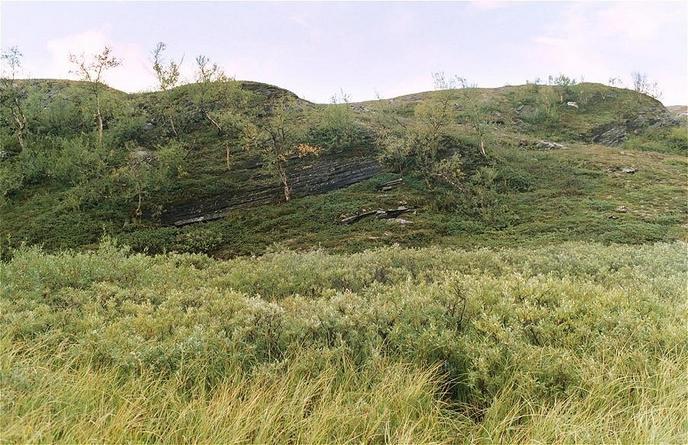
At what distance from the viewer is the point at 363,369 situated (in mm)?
4840

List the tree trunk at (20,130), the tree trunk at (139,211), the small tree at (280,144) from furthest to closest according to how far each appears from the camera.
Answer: the tree trunk at (20,130)
the small tree at (280,144)
the tree trunk at (139,211)

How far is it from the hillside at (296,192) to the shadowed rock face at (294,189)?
0.50 feet

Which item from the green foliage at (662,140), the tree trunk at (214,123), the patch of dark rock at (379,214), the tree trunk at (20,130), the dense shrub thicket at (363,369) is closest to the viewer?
the dense shrub thicket at (363,369)

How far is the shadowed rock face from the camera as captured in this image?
31938mm

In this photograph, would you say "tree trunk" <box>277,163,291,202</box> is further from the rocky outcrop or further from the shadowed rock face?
the rocky outcrop

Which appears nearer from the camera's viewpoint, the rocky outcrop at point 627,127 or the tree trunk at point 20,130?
the tree trunk at point 20,130

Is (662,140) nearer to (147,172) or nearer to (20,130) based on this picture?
(147,172)

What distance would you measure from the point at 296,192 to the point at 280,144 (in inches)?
200

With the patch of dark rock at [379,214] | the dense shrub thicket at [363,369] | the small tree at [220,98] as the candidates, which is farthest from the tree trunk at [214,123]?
the dense shrub thicket at [363,369]

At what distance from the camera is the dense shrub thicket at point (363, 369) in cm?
375

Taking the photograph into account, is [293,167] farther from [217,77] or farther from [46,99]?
[46,99]

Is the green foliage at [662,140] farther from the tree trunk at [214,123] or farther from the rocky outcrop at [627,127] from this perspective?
the tree trunk at [214,123]

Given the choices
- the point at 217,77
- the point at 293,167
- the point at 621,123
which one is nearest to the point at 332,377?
the point at 293,167

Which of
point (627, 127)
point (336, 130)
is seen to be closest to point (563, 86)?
point (627, 127)
